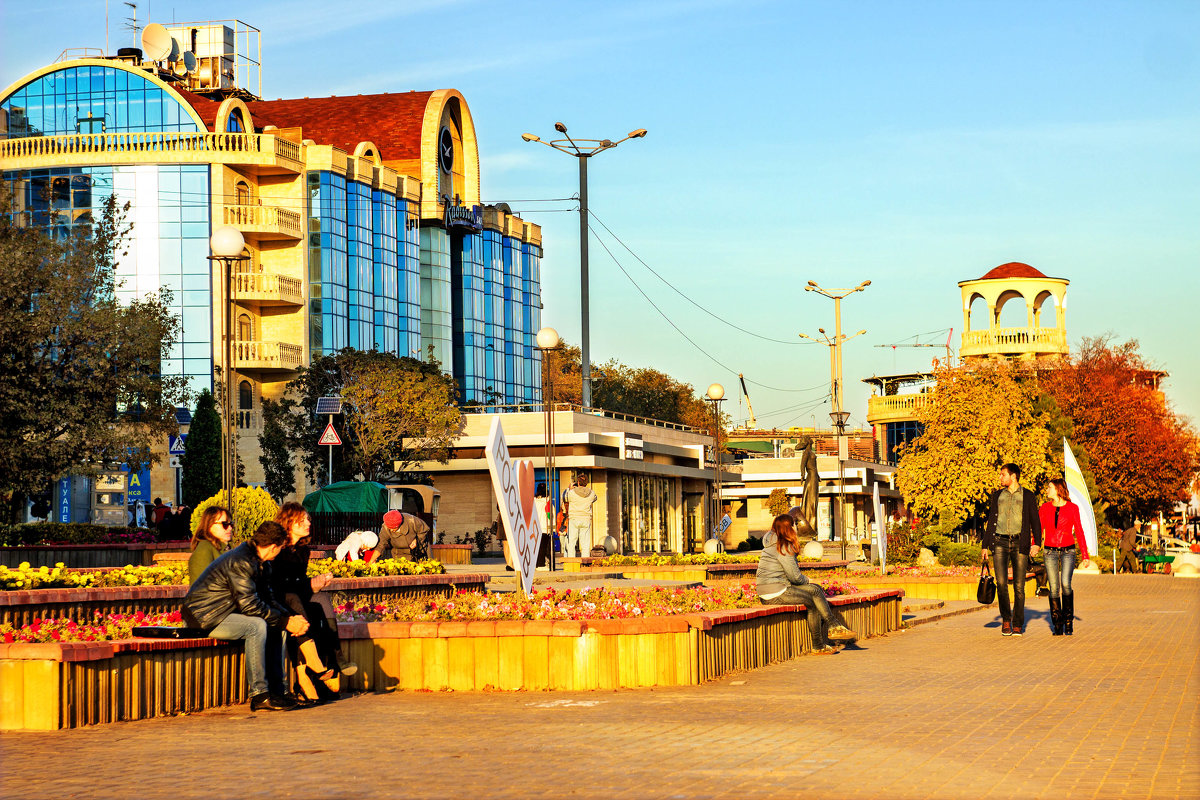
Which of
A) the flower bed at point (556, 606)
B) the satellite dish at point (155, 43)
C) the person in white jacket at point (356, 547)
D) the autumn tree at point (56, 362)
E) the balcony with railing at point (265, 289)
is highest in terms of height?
the satellite dish at point (155, 43)

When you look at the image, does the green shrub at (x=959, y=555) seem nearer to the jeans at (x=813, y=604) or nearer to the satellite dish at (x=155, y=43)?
the jeans at (x=813, y=604)

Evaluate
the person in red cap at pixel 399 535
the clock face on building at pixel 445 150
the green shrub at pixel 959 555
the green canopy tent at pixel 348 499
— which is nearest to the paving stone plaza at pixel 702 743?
the person in red cap at pixel 399 535

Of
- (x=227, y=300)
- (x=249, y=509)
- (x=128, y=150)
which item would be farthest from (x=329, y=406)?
(x=128, y=150)

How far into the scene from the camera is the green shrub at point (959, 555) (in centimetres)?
2948

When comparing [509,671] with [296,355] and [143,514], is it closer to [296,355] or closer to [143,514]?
[143,514]

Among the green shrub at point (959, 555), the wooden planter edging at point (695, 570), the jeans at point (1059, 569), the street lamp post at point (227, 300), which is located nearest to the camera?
the jeans at point (1059, 569)

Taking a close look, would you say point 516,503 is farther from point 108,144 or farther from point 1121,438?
point 108,144

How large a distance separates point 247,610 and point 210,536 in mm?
1340

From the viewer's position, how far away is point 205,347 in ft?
193

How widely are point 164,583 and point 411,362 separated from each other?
37.0 meters

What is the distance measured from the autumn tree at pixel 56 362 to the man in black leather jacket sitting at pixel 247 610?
1649cm

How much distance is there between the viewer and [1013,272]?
68.0 m

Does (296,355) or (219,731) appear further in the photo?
(296,355)

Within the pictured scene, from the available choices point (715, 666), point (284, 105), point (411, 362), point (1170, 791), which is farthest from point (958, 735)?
point (284, 105)
